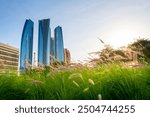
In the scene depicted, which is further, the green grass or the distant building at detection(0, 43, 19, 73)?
the distant building at detection(0, 43, 19, 73)

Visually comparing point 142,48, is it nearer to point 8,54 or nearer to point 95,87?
point 95,87

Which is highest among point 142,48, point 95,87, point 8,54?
point 8,54

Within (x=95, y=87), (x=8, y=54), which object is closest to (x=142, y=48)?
(x=95, y=87)

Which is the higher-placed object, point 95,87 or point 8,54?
point 8,54

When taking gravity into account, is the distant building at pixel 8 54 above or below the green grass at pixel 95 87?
above

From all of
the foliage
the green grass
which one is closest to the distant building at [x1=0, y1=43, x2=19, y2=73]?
the foliage

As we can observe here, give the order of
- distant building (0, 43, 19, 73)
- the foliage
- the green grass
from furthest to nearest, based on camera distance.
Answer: distant building (0, 43, 19, 73) < the foliage < the green grass

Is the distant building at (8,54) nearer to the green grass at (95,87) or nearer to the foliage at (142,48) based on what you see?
the foliage at (142,48)

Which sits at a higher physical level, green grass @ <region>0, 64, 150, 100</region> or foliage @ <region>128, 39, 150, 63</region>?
foliage @ <region>128, 39, 150, 63</region>

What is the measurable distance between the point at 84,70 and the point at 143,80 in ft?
4.96

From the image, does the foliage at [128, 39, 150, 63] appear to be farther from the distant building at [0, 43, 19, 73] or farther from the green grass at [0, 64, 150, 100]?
the distant building at [0, 43, 19, 73]

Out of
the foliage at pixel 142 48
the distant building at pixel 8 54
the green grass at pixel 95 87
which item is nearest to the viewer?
the green grass at pixel 95 87

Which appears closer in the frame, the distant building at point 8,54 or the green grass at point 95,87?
the green grass at point 95,87

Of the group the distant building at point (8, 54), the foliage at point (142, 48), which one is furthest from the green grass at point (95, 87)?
the distant building at point (8, 54)
